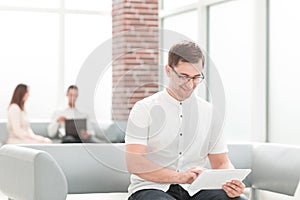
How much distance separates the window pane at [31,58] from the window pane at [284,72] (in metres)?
4.29

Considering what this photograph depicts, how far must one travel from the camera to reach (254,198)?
4234mm

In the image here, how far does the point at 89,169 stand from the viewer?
3.88m

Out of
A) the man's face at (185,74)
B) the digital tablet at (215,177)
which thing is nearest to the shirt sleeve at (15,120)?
the man's face at (185,74)

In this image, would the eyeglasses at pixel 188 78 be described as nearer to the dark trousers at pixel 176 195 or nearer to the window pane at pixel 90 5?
the dark trousers at pixel 176 195

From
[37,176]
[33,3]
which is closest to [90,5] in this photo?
[33,3]

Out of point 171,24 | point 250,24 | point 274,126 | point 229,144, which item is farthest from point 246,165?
point 171,24

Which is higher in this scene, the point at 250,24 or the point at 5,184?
the point at 250,24

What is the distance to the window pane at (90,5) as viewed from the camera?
9781mm

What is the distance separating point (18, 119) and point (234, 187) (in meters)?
4.31

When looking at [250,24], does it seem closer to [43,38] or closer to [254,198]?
[254,198]

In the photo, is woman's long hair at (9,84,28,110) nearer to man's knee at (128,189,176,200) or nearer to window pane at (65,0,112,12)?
window pane at (65,0,112,12)

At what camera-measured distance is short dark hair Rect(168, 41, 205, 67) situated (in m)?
3.12

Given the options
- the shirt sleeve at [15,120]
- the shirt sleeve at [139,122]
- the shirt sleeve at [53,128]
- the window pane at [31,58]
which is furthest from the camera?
the window pane at [31,58]

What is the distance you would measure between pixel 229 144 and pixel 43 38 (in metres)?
5.93
